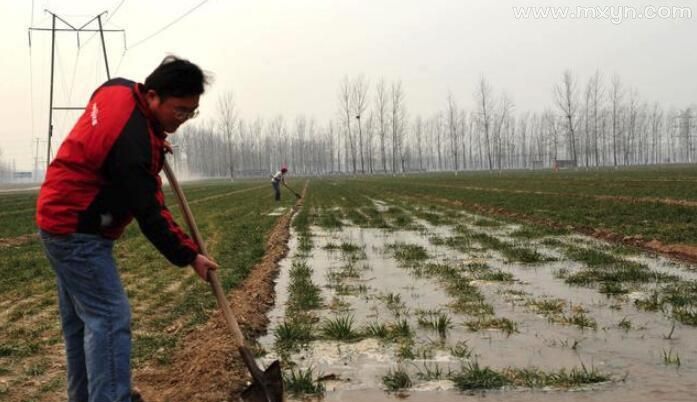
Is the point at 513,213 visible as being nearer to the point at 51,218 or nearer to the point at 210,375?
the point at 210,375

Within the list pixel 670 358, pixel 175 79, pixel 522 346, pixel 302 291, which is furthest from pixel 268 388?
pixel 302 291

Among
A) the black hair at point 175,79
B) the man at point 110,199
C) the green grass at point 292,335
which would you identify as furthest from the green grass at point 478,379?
the black hair at point 175,79

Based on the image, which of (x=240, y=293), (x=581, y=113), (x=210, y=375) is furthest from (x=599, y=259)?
(x=581, y=113)

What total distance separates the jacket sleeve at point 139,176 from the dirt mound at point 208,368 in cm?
173

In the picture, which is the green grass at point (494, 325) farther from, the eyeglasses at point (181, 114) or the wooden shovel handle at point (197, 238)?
the eyeglasses at point (181, 114)

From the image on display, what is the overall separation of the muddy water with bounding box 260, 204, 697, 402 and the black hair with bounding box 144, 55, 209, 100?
2.27m

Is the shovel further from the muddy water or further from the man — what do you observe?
the muddy water

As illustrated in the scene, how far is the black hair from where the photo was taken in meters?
2.65

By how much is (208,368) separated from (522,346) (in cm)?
257

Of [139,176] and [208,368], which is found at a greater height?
[139,176]

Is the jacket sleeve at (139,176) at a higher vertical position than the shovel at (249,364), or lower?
higher

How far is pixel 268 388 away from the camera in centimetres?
331

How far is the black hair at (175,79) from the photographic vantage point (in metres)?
2.65

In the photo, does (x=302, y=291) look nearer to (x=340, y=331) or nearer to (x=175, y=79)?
(x=340, y=331)
